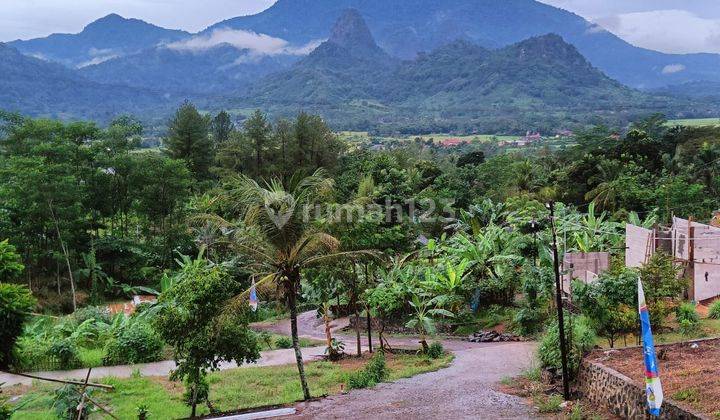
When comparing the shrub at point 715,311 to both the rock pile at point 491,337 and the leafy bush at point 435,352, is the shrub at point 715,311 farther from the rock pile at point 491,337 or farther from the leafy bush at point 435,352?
the leafy bush at point 435,352

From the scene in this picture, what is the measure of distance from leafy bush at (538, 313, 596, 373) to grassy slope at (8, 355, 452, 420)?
3.26 metres

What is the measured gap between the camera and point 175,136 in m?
40.4

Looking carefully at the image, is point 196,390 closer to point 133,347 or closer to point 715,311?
point 133,347

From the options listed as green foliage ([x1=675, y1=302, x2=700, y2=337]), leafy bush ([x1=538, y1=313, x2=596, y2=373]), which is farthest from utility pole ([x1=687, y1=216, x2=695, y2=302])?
leafy bush ([x1=538, y1=313, x2=596, y2=373])

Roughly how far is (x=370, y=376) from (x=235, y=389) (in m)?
2.88

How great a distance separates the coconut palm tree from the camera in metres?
11.0

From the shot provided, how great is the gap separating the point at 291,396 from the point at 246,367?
13.8 ft

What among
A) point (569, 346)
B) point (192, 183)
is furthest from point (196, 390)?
point (192, 183)

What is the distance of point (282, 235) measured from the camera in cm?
1109

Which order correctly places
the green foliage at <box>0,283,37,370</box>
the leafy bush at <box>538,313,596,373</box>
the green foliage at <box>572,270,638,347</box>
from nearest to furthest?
the leafy bush at <box>538,313,596,373</box>, the green foliage at <box>0,283,37,370</box>, the green foliage at <box>572,270,638,347</box>

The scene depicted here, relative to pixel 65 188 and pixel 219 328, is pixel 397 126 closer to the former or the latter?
pixel 65 188

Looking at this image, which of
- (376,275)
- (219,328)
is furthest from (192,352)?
(376,275)

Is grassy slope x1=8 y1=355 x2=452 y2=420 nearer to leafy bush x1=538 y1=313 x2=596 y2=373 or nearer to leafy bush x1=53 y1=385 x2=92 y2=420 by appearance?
leafy bush x1=53 y1=385 x2=92 y2=420

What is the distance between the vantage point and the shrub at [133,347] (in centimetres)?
1608
